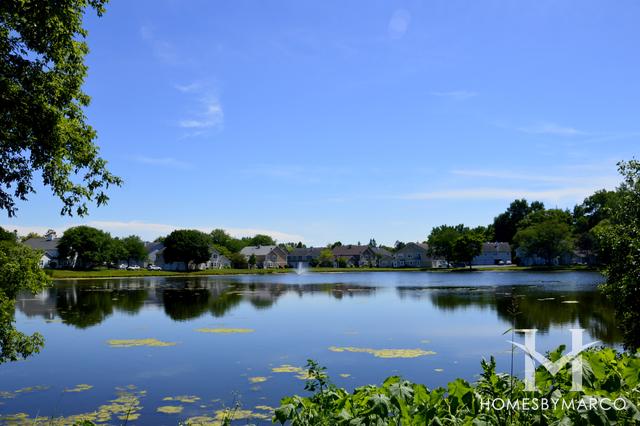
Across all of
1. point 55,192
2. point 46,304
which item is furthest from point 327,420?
point 46,304

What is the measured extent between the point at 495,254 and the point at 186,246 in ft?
278

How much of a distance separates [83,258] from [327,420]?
114052 millimetres

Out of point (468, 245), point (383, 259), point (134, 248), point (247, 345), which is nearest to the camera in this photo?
point (247, 345)

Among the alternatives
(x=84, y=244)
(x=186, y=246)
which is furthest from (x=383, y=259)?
(x=84, y=244)

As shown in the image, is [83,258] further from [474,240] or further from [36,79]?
[36,79]

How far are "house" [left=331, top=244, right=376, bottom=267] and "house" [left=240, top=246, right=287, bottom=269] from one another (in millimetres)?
16830

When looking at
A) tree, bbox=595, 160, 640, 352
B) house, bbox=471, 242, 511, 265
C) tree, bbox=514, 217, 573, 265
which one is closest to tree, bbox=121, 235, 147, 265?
house, bbox=471, 242, 511, 265

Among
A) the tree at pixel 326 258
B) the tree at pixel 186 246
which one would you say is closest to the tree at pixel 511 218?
the tree at pixel 326 258

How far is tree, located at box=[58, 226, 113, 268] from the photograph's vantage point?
10400cm

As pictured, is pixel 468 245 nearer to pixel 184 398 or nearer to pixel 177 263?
pixel 177 263

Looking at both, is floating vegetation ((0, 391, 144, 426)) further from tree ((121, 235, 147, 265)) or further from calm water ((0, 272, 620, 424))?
tree ((121, 235, 147, 265))

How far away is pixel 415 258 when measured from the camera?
475 ft

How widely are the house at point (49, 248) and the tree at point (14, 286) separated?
107581mm

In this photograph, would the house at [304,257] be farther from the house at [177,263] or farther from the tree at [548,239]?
the tree at [548,239]
